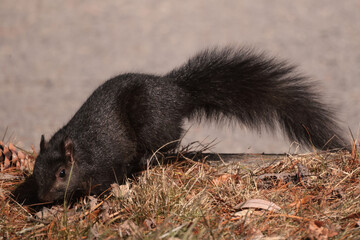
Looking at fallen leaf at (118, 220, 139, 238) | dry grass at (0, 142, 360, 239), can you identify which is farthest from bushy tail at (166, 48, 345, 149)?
fallen leaf at (118, 220, 139, 238)

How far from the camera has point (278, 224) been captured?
6.50 feet

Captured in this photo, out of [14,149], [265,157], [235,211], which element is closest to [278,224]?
[235,211]

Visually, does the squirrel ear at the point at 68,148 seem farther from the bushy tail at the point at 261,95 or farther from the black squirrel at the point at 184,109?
the bushy tail at the point at 261,95

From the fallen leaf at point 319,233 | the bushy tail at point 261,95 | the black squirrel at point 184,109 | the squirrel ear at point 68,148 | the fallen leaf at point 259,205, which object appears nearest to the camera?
the fallen leaf at point 319,233

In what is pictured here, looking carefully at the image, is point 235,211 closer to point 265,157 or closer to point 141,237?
point 141,237

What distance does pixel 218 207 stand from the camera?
2.14 meters

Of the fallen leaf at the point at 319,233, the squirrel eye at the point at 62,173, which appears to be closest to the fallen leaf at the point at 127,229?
the squirrel eye at the point at 62,173

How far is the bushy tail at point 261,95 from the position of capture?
289cm

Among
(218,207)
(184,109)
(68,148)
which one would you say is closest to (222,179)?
(218,207)

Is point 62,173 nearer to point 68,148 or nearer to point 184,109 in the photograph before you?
point 68,148

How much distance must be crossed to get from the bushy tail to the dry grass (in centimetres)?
27

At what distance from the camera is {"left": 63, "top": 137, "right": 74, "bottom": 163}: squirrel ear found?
2433mm

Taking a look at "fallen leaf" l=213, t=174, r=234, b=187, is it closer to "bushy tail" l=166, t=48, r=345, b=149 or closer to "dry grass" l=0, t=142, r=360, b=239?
"dry grass" l=0, t=142, r=360, b=239

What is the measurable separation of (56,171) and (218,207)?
0.88 metres
